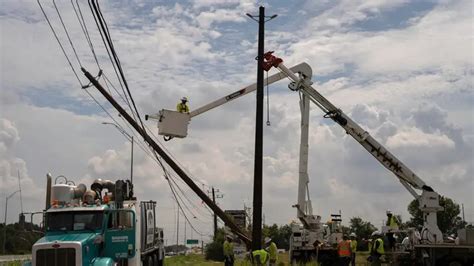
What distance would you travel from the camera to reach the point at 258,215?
20.0 meters

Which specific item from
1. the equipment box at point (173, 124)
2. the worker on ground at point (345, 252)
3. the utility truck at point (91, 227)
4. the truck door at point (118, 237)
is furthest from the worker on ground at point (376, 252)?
the truck door at point (118, 237)

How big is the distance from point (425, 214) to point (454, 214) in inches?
1723

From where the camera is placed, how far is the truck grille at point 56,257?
15.7 metres

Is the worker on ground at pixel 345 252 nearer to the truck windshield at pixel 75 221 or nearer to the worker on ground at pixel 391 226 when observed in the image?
the worker on ground at pixel 391 226

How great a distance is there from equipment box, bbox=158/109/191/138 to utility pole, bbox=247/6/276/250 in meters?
6.67

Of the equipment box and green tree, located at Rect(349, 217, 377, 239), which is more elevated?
the equipment box

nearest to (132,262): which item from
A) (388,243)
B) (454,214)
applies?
(388,243)

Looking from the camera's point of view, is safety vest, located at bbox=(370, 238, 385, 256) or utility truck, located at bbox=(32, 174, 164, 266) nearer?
utility truck, located at bbox=(32, 174, 164, 266)

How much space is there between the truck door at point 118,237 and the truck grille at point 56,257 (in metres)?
1.53

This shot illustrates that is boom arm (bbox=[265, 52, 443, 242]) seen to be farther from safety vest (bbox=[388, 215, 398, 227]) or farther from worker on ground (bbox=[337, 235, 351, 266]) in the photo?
worker on ground (bbox=[337, 235, 351, 266])

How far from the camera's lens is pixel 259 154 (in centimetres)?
2033

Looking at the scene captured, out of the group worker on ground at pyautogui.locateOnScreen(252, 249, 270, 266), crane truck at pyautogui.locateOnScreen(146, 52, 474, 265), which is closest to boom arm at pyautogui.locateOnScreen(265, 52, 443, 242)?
crane truck at pyautogui.locateOnScreen(146, 52, 474, 265)

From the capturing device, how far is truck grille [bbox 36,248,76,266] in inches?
620

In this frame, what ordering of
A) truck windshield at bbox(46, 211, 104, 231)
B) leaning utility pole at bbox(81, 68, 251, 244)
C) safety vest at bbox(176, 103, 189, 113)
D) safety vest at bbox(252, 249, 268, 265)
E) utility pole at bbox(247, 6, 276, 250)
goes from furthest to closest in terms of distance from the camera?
safety vest at bbox(176, 103, 189, 113) → leaning utility pole at bbox(81, 68, 251, 244) → utility pole at bbox(247, 6, 276, 250) → safety vest at bbox(252, 249, 268, 265) → truck windshield at bbox(46, 211, 104, 231)
